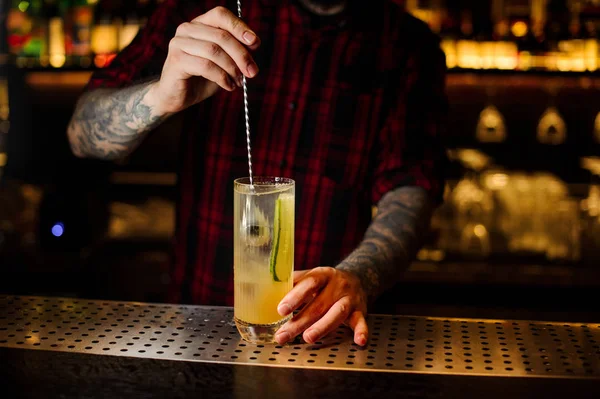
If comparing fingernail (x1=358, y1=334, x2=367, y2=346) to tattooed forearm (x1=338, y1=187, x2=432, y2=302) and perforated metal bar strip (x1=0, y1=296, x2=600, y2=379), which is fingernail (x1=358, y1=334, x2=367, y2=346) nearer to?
perforated metal bar strip (x1=0, y1=296, x2=600, y2=379)

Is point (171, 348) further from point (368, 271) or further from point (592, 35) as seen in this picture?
point (592, 35)

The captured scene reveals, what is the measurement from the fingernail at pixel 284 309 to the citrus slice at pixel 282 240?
4 centimetres

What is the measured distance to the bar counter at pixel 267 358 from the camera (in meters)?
1.35

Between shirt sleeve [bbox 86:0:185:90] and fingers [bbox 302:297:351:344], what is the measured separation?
87 cm

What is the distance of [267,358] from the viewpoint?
4.84ft

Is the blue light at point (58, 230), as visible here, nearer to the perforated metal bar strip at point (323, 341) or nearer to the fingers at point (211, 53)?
the perforated metal bar strip at point (323, 341)

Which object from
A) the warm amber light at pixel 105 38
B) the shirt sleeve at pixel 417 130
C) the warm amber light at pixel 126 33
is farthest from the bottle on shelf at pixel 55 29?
the shirt sleeve at pixel 417 130

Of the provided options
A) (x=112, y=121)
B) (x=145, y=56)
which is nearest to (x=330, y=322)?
(x=112, y=121)

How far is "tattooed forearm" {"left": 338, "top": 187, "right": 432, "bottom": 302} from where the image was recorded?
1.94 m

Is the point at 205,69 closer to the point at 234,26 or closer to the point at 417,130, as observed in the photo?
the point at 234,26

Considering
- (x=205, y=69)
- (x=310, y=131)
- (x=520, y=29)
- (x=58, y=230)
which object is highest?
(x=520, y=29)

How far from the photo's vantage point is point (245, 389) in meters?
1.34

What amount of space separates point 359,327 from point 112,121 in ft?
2.80

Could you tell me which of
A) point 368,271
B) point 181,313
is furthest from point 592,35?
point 181,313
